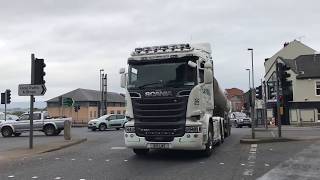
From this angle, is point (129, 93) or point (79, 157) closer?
point (129, 93)

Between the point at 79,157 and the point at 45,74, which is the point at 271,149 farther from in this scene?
the point at 45,74

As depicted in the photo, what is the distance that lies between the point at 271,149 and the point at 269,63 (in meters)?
65.8

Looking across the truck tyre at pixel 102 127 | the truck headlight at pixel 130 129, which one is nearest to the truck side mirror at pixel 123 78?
the truck headlight at pixel 130 129

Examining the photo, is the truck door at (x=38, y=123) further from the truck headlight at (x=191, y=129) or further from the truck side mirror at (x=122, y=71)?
the truck headlight at (x=191, y=129)

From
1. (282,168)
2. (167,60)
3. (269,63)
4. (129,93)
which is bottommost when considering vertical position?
(282,168)

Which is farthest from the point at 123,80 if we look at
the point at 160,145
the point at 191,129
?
the point at 191,129

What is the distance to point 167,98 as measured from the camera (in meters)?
15.5

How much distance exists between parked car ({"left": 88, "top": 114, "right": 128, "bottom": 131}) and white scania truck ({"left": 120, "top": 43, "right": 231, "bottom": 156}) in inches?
1109

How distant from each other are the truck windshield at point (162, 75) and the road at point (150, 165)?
2.34m

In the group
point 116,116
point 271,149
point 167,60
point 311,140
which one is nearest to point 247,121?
point 116,116

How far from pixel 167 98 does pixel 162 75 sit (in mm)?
797

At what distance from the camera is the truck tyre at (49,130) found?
3562cm

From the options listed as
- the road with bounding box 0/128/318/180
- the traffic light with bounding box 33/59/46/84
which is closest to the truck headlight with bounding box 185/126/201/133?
the road with bounding box 0/128/318/180

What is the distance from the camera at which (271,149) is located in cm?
1906
